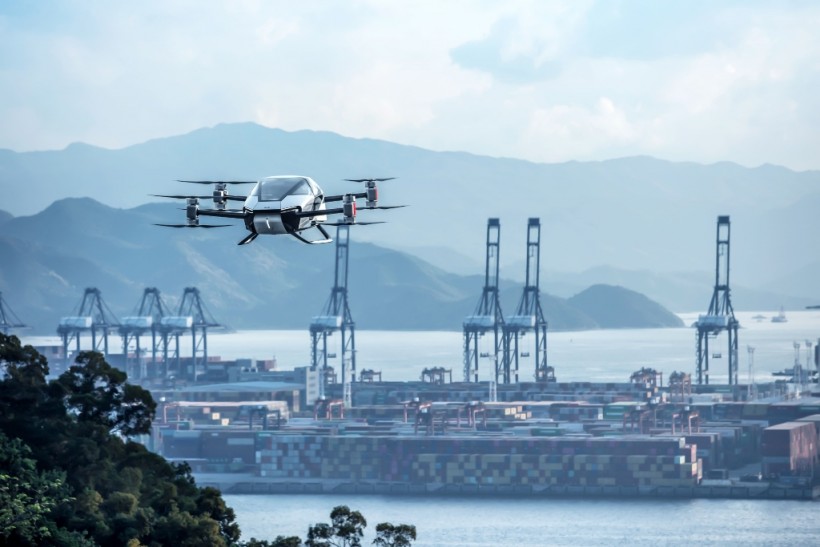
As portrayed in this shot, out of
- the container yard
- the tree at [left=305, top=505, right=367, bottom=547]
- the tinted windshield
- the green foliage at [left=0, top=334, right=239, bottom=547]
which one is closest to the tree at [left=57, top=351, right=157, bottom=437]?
the green foliage at [left=0, top=334, right=239, bottom=547]

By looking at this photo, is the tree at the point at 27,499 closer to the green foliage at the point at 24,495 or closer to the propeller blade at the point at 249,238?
the green foliage at the point at 24,495

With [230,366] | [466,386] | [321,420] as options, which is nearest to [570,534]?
[321,420]

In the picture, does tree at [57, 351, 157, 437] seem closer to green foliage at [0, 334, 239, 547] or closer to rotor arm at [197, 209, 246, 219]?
green foliage at [0, 334, 239, 547]

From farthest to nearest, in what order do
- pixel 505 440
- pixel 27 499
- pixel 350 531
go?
pixel 505 440
pixel 350 531
pixel 27 499

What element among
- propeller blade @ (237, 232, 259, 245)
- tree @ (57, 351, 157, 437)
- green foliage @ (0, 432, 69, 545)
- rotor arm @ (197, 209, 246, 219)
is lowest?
green foliage @ (0, 432, 69, 545)

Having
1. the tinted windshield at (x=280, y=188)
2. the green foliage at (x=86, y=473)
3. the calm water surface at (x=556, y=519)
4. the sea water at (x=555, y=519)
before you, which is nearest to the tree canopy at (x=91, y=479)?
the green foliage at (x=86, y=473)

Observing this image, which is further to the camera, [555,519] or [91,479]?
[555,519]

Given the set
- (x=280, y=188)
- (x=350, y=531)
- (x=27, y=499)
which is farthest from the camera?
(x=350, y=531)

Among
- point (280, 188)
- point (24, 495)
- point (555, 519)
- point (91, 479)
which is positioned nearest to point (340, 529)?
point (91, 479)

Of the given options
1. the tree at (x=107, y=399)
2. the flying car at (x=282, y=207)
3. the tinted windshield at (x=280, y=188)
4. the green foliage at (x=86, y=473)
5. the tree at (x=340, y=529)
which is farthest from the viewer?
the tree at (x=107, y=399)

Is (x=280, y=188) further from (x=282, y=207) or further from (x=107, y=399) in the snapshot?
(x=107, y=399)
